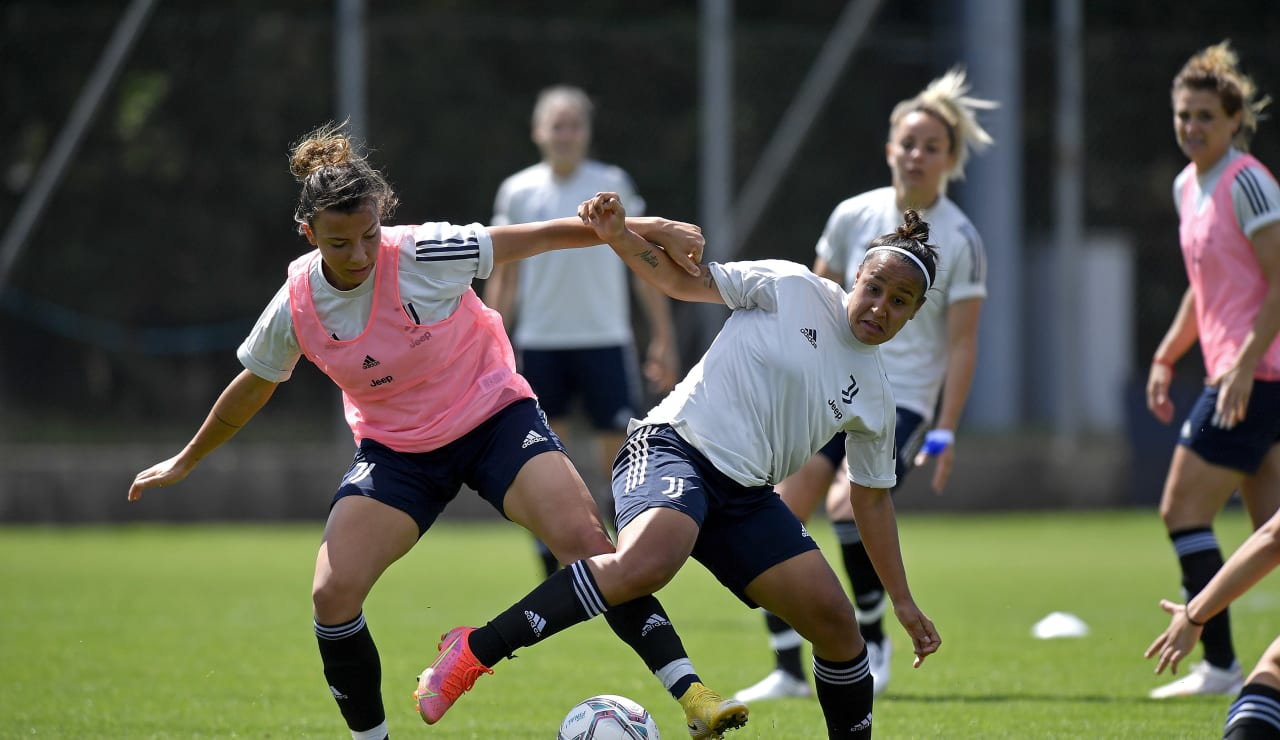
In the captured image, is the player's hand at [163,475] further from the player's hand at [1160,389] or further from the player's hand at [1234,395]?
the player's hand at [1160,389]

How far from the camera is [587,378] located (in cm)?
832

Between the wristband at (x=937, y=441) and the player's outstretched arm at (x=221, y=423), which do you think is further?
the wristband at (x=937, y=441)

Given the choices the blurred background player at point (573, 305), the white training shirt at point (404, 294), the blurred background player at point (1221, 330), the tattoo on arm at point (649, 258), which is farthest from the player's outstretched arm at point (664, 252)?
the blurred background player at point (573, 305)

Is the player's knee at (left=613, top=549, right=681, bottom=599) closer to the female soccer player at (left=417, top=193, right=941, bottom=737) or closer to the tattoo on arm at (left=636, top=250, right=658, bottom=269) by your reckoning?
the female soccer player at (left=417, top=193, right=941, bottom=737)

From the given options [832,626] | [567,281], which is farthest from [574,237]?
[567,281]

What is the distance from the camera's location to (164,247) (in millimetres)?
13164

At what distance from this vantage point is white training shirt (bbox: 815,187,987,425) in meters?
5.96

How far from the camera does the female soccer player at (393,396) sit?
4398mm

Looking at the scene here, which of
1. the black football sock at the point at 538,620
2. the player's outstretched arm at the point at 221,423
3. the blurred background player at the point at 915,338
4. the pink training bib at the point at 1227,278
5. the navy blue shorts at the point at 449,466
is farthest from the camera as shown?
the blurred background player at the point at 915,338

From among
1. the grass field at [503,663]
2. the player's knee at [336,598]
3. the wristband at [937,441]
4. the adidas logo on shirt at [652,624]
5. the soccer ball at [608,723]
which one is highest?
the player's knee at [336,598]

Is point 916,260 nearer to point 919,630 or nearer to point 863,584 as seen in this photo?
point 919,630

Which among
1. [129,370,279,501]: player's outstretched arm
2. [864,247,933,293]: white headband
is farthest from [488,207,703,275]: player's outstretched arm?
[129,370,279,501]: player's outstretched arm

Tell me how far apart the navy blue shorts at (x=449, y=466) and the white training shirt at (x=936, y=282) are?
179 centimetres

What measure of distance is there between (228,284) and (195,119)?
1427 mm
